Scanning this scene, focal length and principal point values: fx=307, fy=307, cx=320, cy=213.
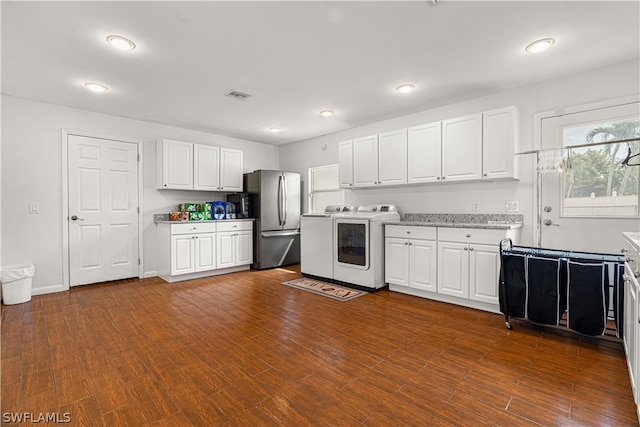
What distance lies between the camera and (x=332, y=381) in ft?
6.42

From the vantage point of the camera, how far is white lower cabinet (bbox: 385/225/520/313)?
313cm

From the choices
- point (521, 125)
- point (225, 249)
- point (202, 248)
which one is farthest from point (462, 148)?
point (202, 248)

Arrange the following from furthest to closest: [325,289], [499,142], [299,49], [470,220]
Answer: [325,289] < [470,220] < [499,142] < [299,49]

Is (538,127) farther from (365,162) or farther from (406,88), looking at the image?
(365,162)

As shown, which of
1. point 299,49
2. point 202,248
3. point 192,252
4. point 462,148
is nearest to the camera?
point 299,49

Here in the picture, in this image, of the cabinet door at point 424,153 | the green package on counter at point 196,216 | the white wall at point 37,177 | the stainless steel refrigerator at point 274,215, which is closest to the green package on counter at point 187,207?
the green package on counter at point 196,216

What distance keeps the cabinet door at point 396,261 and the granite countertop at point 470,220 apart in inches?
10.0

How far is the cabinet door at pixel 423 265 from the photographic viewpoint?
11.6ft

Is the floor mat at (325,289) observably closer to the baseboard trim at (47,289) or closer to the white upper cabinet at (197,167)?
the white upper cabinet at (197,167)

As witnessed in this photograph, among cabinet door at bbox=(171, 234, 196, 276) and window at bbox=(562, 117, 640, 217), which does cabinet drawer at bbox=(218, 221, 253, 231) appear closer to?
cabinet door at bbox=(171, 234, 196, 276)

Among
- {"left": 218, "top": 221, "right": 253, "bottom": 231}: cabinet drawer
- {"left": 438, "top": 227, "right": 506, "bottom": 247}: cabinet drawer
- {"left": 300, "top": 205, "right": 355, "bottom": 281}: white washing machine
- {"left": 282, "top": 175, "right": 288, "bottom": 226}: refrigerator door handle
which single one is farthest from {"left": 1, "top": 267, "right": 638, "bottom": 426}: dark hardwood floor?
{"left": 282, "top": 175, "right": 288, "bottom": 226}: refrigerator door handle

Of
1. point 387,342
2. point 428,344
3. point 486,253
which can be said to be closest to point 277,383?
point 387,342

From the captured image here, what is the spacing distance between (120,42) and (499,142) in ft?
12.3

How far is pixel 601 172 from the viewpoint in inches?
119
